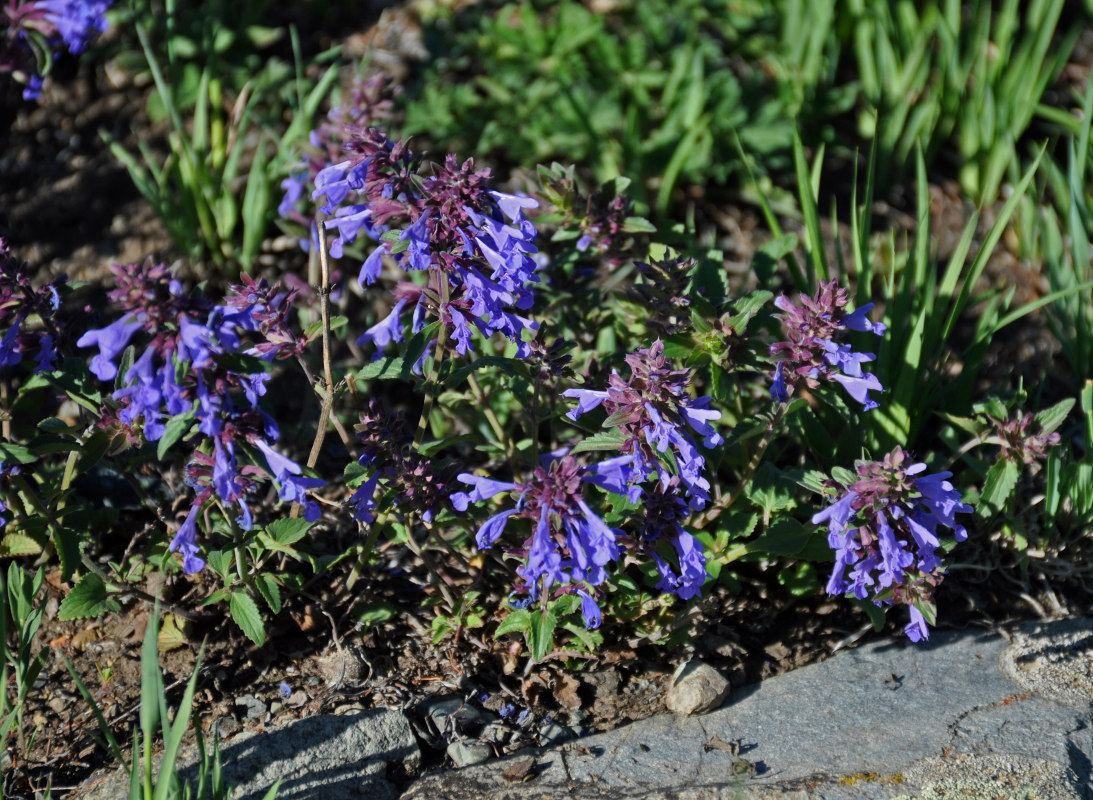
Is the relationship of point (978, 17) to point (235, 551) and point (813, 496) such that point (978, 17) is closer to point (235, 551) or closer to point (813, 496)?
point (813, 496)

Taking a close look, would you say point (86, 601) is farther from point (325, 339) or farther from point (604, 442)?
point (604, 442)

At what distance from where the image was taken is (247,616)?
2.61m

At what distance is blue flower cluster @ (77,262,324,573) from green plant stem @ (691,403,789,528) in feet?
3.92

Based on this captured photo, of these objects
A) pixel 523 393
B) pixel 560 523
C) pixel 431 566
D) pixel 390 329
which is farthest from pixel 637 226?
pixel 431 566

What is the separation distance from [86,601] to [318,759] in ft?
2.57

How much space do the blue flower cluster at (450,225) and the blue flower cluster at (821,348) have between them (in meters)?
0.71

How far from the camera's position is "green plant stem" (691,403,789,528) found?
263 cm

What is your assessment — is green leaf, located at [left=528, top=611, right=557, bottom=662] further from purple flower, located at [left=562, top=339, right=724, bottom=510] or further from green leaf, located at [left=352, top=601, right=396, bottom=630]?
green leaf, located at [left=352, top=601, right=396, bottom=630]

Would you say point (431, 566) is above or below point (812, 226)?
below

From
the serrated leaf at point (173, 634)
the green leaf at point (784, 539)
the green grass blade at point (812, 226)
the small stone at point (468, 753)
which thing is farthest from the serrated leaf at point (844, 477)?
the serrated leaf at point (173, 634)

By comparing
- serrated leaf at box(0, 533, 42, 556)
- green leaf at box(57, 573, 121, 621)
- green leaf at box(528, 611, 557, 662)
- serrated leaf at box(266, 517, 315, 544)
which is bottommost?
green leaf at box(528, 611, 557, 662)

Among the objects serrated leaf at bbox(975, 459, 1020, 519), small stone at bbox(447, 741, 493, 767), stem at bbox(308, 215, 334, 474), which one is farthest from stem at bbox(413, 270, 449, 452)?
serrated leaf at bbox(975, 459, 1020, 519)

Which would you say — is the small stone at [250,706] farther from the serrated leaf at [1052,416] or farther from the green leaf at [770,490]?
the serrated leaf at [1052,416]

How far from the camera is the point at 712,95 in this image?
4695 millimetres
